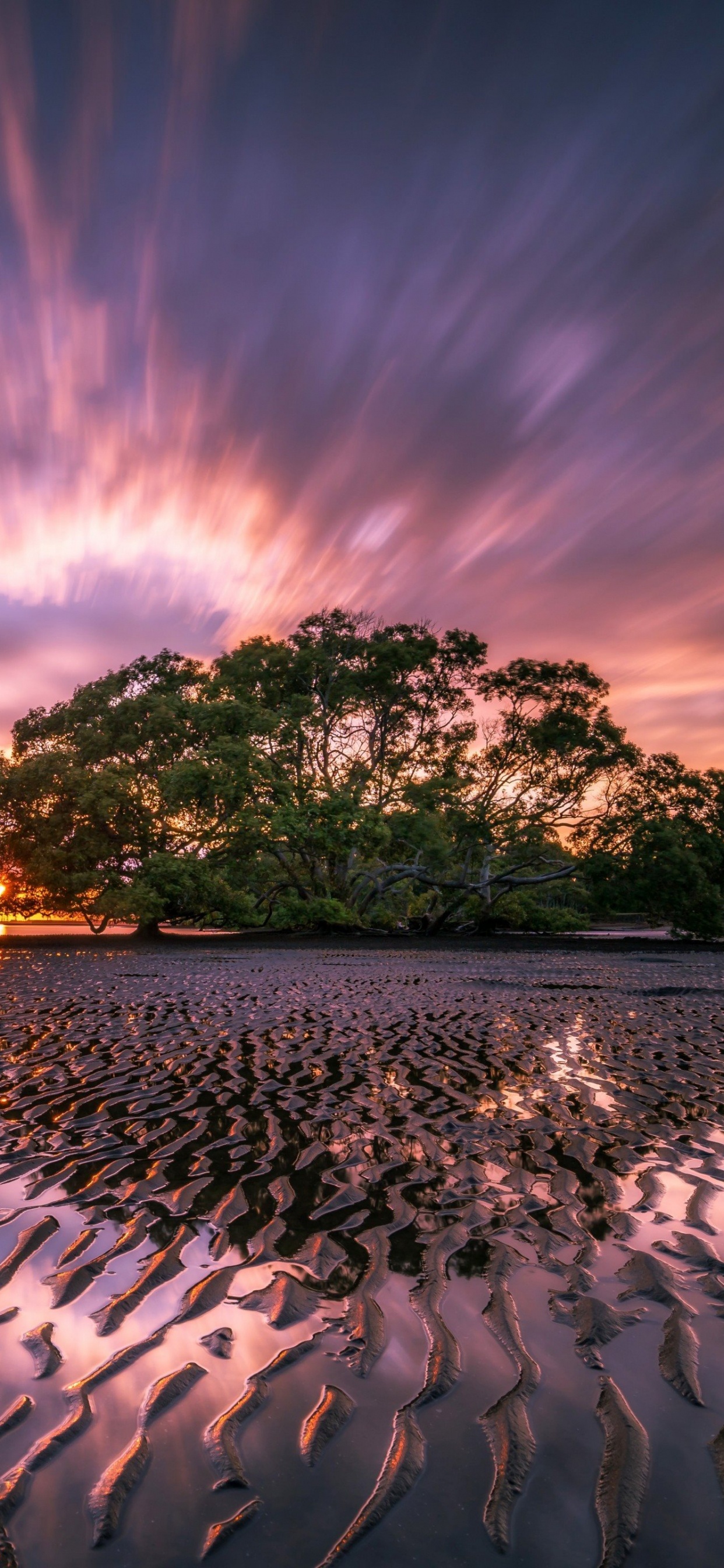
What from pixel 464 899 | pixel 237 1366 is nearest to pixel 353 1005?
pixel 237 1366

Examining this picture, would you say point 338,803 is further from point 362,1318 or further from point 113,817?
point 362,1318

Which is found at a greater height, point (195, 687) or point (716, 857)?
point (195, 687)

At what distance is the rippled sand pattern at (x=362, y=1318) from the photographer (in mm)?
2324

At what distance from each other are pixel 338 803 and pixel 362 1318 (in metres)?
33.5

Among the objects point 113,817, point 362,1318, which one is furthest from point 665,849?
point 362,1318

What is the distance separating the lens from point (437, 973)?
23000 mm

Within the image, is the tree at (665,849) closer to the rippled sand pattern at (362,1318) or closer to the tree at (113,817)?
the tree at (113,817)

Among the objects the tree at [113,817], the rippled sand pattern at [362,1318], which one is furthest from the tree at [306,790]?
the rippled sand pattern at [362,1318]

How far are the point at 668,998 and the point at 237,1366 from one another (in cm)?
1535

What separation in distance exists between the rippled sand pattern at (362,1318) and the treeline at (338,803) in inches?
1094

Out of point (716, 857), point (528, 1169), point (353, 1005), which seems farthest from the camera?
point (716, 857)

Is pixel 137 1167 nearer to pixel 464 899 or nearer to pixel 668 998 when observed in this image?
pixel 668 998

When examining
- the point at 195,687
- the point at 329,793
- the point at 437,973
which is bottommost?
the point at 437,973

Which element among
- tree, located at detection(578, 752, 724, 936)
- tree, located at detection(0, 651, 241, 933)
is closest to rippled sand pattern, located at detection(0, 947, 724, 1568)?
tree, located at detection(0, 651, 241, 933)
